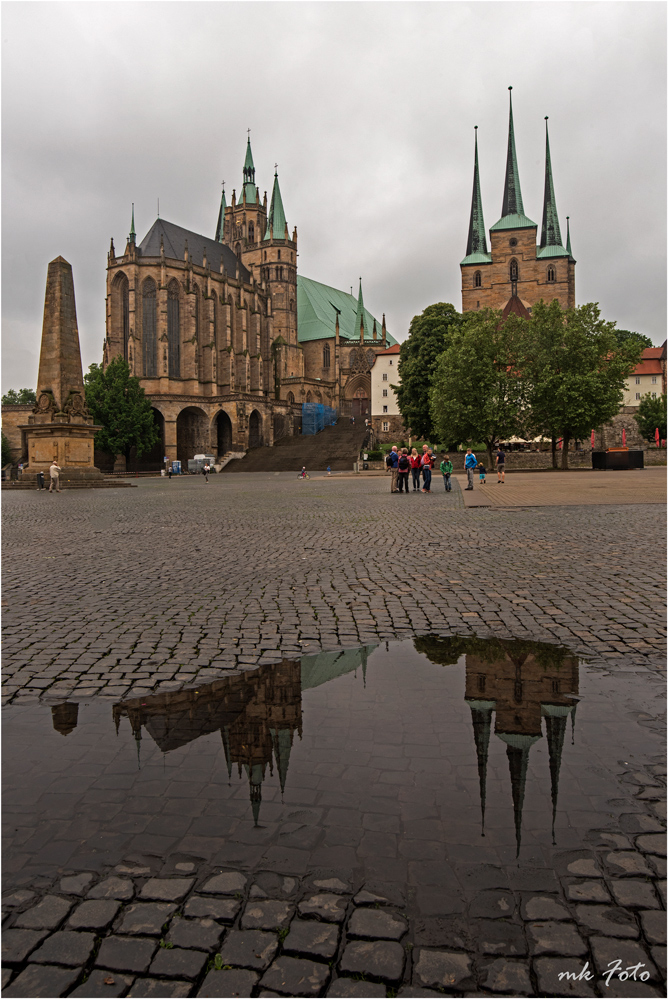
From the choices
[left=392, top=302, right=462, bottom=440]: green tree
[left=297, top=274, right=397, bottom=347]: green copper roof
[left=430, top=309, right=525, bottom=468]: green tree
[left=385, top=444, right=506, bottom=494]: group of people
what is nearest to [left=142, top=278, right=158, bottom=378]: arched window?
[left=392, top=302, right=462, bottom=440]: green tree

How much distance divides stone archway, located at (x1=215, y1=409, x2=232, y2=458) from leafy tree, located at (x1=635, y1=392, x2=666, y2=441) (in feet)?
156

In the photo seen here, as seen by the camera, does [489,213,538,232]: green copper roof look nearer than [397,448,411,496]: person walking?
No

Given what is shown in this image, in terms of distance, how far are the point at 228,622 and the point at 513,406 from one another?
40.6 m

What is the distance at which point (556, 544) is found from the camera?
31.1 ft

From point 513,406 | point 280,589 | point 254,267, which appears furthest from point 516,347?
point 254,267

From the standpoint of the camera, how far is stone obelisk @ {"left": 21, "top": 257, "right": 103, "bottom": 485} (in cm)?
2873

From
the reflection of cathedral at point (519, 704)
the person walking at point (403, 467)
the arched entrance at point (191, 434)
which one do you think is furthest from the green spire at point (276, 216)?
the reflection of cathedral at point (519, 704)

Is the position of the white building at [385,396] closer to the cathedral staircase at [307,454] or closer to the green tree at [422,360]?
the cathedral staircase at [307,454]

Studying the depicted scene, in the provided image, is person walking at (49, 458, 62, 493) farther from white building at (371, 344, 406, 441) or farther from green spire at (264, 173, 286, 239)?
green spire at (264, 173, 286, 239)

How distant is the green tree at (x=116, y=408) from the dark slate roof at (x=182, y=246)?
18658 mm

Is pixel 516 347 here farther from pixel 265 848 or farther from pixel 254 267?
pixel 254 267

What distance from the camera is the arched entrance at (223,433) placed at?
71.2 m

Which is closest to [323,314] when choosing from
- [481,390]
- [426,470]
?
[481,390]

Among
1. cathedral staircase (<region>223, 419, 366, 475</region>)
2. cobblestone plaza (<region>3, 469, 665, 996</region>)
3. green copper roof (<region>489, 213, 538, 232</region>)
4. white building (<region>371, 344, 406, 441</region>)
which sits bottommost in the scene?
cobblestone plaza (<region>3, 469, 665, 996</region>)
